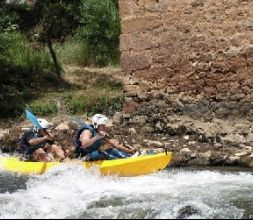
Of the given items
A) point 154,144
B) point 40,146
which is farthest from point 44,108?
point 154,144

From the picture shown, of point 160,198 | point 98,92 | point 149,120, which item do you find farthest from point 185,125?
point 98,92

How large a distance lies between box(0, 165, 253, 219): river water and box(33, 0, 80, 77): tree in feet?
27.4

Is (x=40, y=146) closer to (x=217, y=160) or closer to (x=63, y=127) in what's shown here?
(x=63, y=127)

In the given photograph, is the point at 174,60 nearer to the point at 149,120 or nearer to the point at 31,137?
the point at 149,120

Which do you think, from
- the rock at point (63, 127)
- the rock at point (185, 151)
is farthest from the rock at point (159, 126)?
the rock at point (63, 127)

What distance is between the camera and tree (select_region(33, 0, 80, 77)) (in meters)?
17.0

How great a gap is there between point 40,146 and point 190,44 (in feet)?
9.58

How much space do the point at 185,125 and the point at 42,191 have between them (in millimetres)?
A: 3325

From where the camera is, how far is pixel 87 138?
9094 millimetres

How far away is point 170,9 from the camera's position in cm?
1034

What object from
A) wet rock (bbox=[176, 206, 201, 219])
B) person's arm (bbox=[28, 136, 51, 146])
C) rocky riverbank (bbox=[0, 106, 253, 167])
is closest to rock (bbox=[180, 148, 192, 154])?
rocky riverbank (bbox=[0, 106, 253, 167])

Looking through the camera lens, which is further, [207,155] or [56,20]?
[56,20]

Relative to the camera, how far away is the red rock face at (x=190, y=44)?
A: 9.81m

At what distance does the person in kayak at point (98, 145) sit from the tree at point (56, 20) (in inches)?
316
